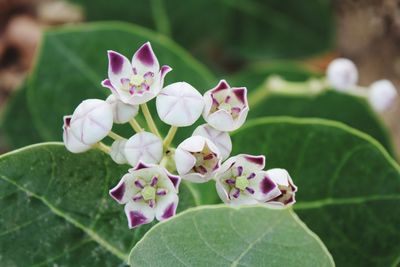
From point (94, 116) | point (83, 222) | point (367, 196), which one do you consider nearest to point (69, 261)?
point (83, 222)

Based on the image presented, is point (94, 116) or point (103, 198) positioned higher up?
point (94, 116)

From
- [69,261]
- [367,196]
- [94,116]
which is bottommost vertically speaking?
[69,261]

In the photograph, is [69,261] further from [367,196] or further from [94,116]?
[367,196]

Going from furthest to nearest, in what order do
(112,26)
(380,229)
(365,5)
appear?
(365,5) < (112,26) < (380,229)

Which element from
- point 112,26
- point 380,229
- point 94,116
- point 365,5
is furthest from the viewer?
point 365,5

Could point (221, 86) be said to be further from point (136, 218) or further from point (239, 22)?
point (239, 22)

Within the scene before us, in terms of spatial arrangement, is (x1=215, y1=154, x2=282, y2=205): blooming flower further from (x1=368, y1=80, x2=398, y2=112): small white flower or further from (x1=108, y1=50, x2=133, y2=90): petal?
(x1=368, y1=80, x2=398, y2=112): small white flower

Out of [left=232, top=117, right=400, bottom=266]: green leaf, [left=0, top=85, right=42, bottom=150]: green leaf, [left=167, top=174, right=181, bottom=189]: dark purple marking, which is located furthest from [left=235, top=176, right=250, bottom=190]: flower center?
[left=0, top=85, right=42, bottom=150]: green leaf
